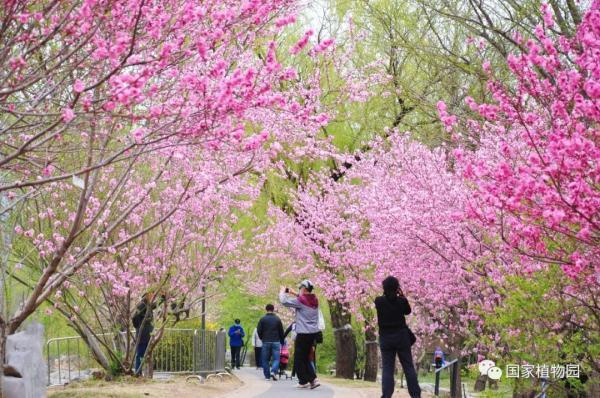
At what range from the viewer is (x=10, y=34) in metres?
7.87

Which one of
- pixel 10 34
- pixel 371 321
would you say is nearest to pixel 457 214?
pixel 10 34

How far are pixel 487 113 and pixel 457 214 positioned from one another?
1.26 metres

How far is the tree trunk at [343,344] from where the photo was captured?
25.2 m

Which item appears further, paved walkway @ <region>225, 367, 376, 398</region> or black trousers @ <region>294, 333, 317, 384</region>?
black trousers @ <region>294, 333, 317, 384</region>

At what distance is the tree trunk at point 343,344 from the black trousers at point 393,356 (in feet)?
46.3

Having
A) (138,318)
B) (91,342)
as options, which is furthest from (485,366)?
(138,318)

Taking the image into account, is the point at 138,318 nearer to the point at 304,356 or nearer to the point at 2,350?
the point at 304,356

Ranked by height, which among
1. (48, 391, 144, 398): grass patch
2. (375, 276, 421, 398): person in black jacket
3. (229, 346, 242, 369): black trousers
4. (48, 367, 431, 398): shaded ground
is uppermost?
(375, 276, 421, 398): person in black jacket

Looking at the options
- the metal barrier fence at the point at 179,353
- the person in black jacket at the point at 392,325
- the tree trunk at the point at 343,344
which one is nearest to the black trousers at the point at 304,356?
the person in black jacket at the point at 392,325

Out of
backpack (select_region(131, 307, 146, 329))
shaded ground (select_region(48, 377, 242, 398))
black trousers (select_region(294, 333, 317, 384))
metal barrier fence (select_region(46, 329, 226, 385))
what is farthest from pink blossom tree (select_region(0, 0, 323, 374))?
metal barrier fence (select_region(46, 329, 226, 385))

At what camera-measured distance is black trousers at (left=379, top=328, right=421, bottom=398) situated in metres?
10.7

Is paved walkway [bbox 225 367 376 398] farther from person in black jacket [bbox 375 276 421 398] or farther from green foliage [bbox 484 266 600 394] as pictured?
green foliage [bbox 484 266 600 394]

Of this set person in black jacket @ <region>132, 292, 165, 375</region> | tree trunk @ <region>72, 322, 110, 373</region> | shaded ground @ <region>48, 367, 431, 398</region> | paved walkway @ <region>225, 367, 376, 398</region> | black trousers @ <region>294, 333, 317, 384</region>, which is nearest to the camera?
shaded ground @ <region>48, 367, 431, 398</region>

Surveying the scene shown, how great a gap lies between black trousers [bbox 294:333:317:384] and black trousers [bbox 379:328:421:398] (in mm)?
3784
